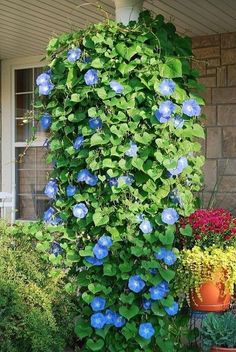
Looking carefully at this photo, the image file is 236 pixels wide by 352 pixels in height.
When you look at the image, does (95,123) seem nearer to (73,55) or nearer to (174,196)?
(73,55)

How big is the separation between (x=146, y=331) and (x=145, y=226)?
1.61 feet

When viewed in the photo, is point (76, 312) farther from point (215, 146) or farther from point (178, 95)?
point (215, 146)

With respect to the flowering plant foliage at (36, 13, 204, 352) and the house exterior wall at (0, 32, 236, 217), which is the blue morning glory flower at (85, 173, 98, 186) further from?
the house exterior wall at (0, 32, 236, 217)

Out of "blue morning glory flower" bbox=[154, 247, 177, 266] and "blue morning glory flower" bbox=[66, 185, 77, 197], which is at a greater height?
"blue morning glory flower" bbox=[66, 185, 77, 197]

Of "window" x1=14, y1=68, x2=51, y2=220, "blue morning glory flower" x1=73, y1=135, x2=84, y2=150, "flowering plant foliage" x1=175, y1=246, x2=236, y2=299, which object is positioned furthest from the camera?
"window" x1=14, y1=68, x2=51, y2=220

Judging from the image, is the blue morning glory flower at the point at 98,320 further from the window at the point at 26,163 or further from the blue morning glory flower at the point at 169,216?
the window at the point at 26,163

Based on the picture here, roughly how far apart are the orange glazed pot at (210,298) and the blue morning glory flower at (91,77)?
1.16m

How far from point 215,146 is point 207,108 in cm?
37

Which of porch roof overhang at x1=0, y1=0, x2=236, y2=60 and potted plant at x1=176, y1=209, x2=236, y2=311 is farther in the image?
porch roof overhang at x1=0, y1=0, x2=236, y2=60

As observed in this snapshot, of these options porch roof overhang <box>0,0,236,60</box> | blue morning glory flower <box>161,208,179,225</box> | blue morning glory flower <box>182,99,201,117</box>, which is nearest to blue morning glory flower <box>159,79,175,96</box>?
blue morning glory flower <box>182,99,201,117</box>

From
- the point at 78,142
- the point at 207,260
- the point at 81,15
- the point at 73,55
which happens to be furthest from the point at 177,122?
the point at 81,15

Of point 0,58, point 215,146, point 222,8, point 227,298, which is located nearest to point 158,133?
point 227,298

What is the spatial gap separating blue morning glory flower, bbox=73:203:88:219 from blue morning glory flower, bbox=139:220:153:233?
282 millimetres

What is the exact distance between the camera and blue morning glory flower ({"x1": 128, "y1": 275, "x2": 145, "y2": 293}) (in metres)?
2.72
